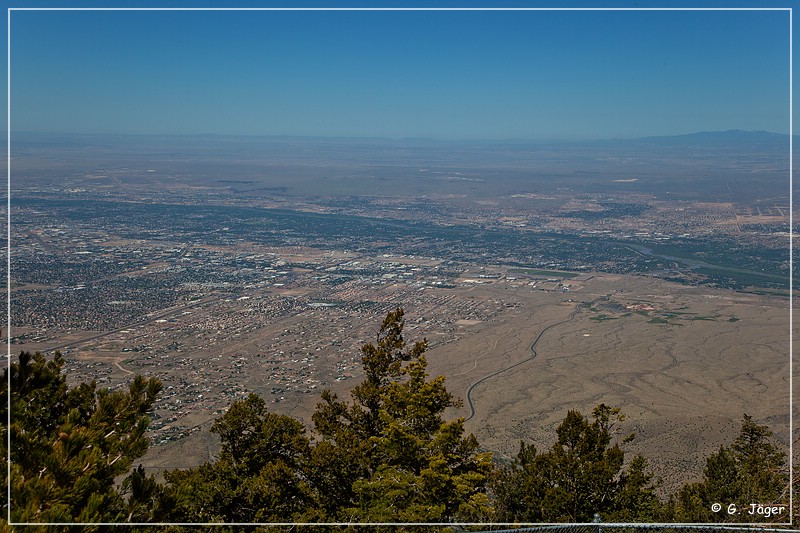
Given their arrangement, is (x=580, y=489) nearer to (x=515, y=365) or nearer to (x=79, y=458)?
(x=79, y=458)

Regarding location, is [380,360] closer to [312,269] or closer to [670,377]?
[670,377]

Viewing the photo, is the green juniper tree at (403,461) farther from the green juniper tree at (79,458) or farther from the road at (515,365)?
the road at (515,365)

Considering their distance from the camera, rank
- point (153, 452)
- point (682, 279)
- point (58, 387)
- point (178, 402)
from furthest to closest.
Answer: point (682, 279) → point (178, 402) → point (153, 452) → point (58, 387)

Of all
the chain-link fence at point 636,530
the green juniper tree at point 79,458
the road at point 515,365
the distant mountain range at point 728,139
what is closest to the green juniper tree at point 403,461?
the chain-link fence at point 636,530

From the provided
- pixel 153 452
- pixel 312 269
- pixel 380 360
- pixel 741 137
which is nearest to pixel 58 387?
pixel 380 360

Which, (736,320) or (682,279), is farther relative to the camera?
(682,279)

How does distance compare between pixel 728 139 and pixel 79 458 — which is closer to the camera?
pixel 79 458

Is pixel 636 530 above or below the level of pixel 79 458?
below

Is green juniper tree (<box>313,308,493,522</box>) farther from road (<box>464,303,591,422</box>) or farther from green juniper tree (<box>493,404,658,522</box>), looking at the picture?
road (<box>464,303,591,422</box>)

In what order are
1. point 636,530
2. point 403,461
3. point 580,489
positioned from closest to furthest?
point 636,530, point 403,461, point 580,489

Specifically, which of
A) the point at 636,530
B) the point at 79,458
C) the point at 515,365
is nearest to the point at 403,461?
the point at 636,530

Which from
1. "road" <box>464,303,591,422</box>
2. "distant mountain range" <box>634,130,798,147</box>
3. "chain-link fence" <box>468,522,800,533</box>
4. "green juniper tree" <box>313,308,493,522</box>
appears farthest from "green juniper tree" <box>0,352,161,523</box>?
"distant mountain range" <box>634,130,798,147</box>
